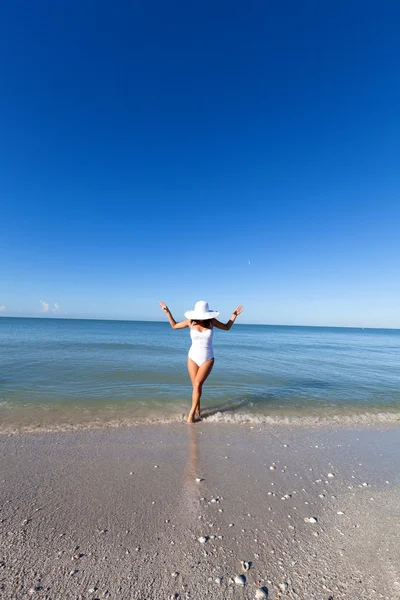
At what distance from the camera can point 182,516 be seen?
3.13 m

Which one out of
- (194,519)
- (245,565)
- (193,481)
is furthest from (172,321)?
(245,565)

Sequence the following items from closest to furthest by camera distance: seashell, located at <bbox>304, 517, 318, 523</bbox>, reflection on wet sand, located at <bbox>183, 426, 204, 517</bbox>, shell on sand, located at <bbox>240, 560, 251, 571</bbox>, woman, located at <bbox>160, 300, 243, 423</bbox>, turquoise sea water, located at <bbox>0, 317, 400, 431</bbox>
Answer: shell on sand, located at <bbox>240, 560, 251, 571</bbox>, seashell, located at <bbox>304, 517, 318, 523</bbox>, reflection on wet sand, located at <bbox>183, 426, 204, 517</bbox>, woman, located at <bbox>160, 300, 243, 423</bbox>, turquoise sea water, located at <bbox>0, 317, 400, 431</bbox>

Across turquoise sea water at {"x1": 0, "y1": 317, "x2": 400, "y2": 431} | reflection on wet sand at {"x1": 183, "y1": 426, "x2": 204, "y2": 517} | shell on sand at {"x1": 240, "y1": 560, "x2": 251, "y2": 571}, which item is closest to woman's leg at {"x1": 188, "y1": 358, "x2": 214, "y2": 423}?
turquoise sea water at {"x1": 0, "y1": 317, "x2": 400, "y2": 431}

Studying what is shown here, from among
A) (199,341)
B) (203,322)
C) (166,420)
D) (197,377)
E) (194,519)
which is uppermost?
(203,322)

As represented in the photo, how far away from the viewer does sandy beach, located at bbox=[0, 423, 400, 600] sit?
7.51 ft

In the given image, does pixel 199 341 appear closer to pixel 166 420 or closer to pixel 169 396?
pixel 166 420

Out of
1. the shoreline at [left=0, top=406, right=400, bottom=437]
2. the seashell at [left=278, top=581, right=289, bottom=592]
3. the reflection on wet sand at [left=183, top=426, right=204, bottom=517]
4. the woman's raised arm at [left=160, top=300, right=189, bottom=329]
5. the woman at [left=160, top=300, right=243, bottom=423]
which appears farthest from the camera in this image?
the woman's raised arm at [left=160, top=300, right=189, bottom=329]

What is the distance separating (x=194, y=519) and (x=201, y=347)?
3.64 metres

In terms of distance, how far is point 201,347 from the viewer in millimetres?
6473

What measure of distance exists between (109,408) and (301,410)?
5.27m

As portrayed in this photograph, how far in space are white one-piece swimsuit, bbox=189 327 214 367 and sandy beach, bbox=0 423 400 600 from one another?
1.80 m

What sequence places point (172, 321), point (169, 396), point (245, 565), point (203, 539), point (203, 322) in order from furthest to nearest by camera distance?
point (169, 396) < point (172, 321) < point (203, 322) < point (203, 539) < point (245, 565)

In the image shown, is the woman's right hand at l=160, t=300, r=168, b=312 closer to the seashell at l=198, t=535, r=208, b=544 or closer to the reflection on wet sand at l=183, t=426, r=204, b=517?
the reflection on wet sand at l=183, t=426, r=204, b=517

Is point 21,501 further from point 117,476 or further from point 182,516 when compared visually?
point 182,516
